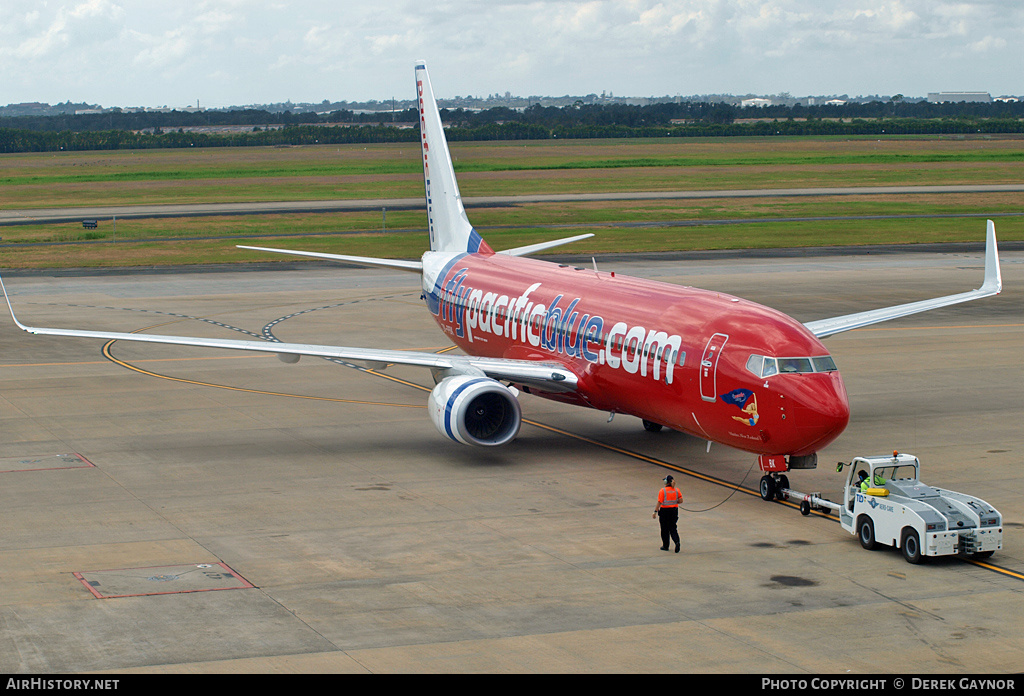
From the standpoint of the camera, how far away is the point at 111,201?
132625 mm

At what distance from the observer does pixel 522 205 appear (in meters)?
120

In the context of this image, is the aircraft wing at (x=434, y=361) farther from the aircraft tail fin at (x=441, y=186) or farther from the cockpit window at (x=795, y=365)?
the aircraft tail fin at (x=441, y=186)

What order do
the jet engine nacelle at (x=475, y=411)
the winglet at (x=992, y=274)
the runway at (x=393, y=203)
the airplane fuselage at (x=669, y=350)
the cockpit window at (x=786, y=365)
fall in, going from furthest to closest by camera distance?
the runway at (x=393, y=203)
the winglet at (x=992, y=274)
the jet engine nacelle at (x=475, y=411)
the cockpit window at (x=786, y=365)
the airplane fuselage at (x=669, y=350)

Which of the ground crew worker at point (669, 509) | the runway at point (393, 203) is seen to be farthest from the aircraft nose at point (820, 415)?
the runway at point (393, 203)

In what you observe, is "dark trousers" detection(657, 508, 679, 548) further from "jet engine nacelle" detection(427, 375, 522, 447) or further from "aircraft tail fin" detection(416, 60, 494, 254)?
"aircraft tail fin" detection(416, 60, 494, 254)

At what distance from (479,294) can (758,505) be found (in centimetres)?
1436

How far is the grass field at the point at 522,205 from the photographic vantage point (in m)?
90.8

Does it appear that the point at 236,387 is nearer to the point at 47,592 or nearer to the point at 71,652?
the point at 47,592

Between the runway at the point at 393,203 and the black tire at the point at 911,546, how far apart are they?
313ft

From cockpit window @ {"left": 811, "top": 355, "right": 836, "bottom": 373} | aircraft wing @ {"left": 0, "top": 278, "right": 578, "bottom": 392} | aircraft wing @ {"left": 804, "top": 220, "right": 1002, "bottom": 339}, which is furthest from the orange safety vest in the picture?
aircraft wing @ {"left": 804, "top": 220, "right": 1002, "bottom": 339}

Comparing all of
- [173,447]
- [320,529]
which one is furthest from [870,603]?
[173,447]

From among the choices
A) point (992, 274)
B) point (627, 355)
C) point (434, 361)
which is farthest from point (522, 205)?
point (627, 355)

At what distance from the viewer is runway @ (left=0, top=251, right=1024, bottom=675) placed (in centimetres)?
1983

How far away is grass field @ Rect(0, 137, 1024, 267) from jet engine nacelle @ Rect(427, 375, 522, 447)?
51590mm
